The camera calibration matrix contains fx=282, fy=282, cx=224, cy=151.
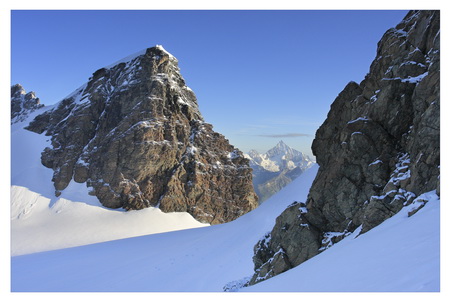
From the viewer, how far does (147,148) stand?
59.0 metres

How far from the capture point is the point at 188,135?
6550 cm

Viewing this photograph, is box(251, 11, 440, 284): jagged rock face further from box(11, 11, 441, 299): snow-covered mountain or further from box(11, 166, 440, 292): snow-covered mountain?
box(11, 166, 440, 292): snow-covered mountain

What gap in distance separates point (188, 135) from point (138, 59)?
22337 millimetres

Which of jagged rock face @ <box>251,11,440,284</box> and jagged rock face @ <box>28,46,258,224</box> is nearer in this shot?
jagged rock face @ <box>251,11,440,284</box>

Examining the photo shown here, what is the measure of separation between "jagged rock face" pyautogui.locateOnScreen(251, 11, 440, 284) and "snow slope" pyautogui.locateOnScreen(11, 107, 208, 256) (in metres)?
37.6

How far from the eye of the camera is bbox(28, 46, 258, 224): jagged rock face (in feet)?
190

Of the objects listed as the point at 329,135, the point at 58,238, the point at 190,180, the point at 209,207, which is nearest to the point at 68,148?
the point at 58,238

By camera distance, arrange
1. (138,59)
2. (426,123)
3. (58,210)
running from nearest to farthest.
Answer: (426,123), (58,210), (138,59)

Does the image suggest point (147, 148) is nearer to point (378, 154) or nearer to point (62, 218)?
point (62, 218)

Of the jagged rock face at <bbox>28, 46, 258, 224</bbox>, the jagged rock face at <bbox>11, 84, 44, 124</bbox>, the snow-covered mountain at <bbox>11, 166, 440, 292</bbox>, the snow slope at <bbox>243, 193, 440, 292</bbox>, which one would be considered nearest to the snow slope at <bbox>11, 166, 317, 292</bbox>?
the snow-covered mountain at <bbox>11, 166, 440, 292</bbox>

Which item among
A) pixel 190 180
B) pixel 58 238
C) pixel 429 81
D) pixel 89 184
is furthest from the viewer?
pixel 190 180

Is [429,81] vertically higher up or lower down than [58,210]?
lower down

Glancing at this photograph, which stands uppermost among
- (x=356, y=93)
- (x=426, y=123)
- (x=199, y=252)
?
(x=356, y=93)

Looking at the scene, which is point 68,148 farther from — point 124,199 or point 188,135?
point 188,135
